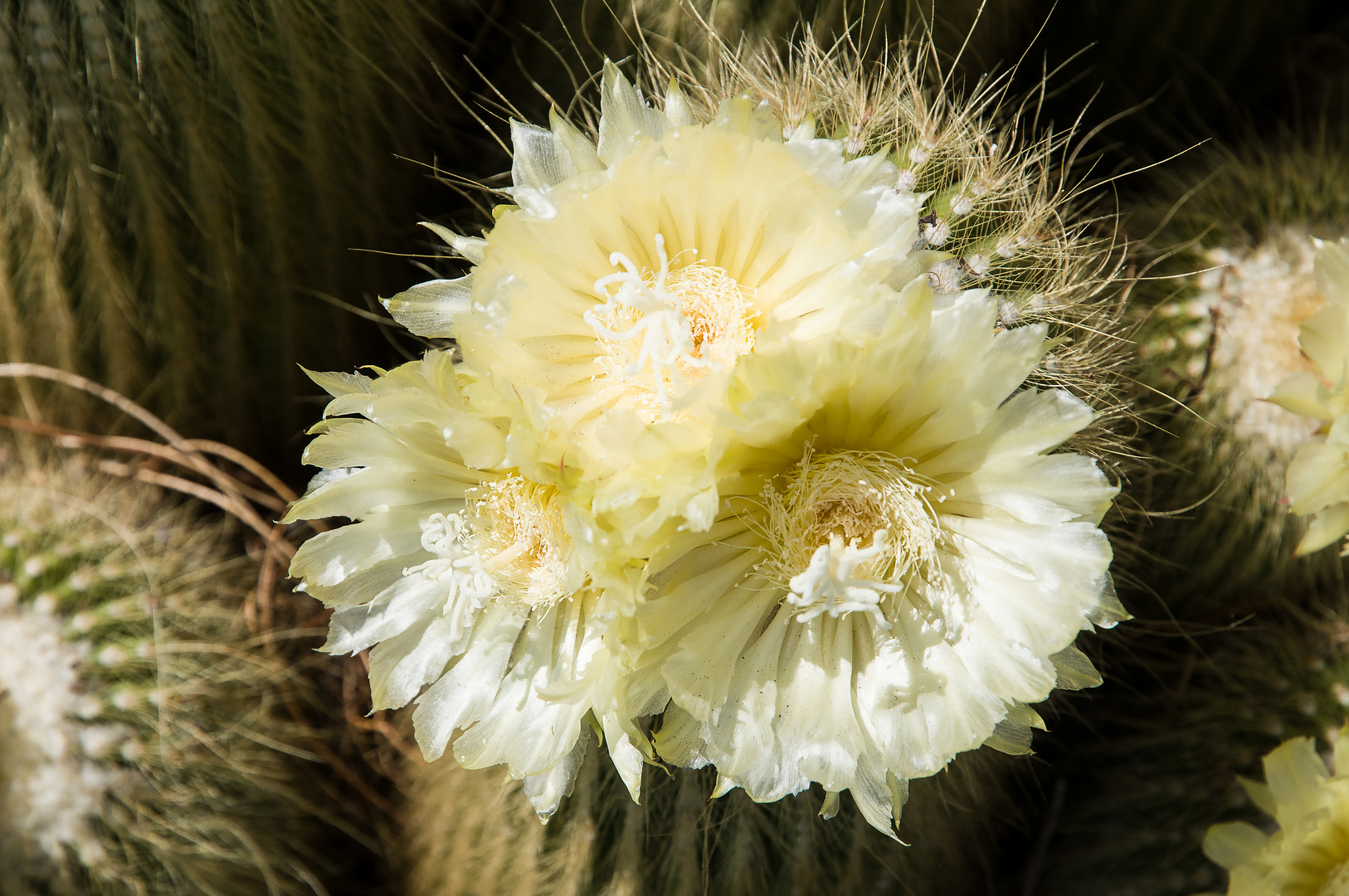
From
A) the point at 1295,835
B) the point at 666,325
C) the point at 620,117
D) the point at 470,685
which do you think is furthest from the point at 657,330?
the point at 1295,835

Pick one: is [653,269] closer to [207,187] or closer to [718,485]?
[718,485]

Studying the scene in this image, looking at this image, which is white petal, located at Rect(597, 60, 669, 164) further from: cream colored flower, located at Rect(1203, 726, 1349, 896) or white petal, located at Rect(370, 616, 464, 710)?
cream colored flower, located at Rect(1203, 726, 1349, 896)

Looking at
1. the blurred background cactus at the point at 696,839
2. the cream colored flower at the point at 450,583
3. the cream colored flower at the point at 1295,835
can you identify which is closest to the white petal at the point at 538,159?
the cream colored flower at the point at 450,583

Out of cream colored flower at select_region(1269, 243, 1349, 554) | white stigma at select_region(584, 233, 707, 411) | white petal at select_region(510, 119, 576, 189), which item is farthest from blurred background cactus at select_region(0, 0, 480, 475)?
cream colored flower at select_region(1269, 243, 1349, 554)

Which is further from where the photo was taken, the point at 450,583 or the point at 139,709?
the point at 139,709

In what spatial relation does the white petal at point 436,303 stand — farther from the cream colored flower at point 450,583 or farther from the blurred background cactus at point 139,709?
the blurred background cactus at point 139,709

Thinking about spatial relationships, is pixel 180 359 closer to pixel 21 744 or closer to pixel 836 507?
pixel 21 744

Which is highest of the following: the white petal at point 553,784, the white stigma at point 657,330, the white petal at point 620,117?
the white petal at point 620,117
